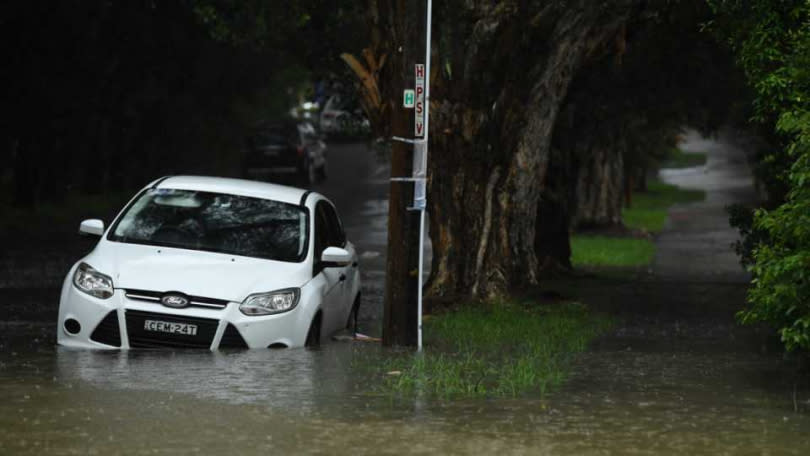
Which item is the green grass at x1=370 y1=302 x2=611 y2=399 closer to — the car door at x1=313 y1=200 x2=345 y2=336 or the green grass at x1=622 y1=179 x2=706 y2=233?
the car door at x1=313 y1=200 x2=345 y2=336

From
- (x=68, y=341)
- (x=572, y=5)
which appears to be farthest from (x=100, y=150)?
(x=68, y=341)

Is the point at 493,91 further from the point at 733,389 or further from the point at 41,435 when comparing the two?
the point at 41,435

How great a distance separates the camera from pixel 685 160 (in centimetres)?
8456

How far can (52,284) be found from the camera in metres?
22.0

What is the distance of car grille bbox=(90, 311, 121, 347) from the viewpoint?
43.0 feet

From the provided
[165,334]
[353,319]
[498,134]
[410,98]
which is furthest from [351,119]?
[165,334]

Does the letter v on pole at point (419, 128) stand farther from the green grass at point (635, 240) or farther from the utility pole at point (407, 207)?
the green grass at point (635, 240)

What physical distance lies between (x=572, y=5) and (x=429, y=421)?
10.5 meters

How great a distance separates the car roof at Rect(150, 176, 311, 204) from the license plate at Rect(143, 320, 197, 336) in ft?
7.20

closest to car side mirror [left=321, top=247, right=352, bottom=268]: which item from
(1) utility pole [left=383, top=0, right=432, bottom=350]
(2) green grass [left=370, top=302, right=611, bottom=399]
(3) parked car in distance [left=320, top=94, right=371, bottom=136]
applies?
(1) utility pole [left=383, top=0, right=432, bottom=350]

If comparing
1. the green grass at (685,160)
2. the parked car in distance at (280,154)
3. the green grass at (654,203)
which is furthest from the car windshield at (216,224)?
the green grass at (685,160)

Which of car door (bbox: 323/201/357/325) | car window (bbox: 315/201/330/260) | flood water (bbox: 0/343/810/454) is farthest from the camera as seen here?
car door (bbox: 323/201/357/325)

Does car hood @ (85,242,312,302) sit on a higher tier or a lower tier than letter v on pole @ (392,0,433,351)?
lower

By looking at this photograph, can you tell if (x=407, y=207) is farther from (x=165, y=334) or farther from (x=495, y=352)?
(x=165, y=334)
